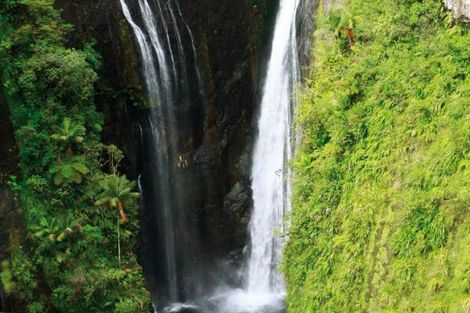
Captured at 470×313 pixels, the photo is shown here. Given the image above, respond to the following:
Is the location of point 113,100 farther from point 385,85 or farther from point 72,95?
point 385,85

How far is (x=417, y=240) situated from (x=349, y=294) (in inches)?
70.5

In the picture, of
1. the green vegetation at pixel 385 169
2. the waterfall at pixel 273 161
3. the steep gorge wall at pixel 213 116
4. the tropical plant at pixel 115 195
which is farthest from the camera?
the waterfall at pixel 273 161

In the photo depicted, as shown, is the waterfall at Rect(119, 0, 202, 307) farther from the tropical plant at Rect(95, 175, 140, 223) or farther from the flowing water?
the tropical plant at Rect(95, 175, 140, 223)

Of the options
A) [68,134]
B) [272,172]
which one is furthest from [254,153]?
[68,134]

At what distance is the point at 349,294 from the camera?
8102 mm

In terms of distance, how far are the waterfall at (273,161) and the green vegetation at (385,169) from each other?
18.5 ft

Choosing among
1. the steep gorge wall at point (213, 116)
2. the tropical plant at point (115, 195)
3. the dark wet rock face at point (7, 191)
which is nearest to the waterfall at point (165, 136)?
the steep gorge wall at point (213, 116)

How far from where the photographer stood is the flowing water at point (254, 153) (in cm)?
1652

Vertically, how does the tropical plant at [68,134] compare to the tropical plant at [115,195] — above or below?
above

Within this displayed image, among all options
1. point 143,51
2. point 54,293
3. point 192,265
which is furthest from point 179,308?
point 143,51

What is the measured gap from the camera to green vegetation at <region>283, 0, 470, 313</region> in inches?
258

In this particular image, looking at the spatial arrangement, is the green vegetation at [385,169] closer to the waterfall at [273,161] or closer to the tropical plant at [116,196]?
the tropical plant at [116,196]

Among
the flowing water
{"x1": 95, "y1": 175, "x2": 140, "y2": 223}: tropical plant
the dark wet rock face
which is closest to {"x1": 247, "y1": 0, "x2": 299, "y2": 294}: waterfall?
the flowing water

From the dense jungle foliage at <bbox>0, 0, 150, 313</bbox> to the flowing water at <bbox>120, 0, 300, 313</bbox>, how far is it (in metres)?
3.53
